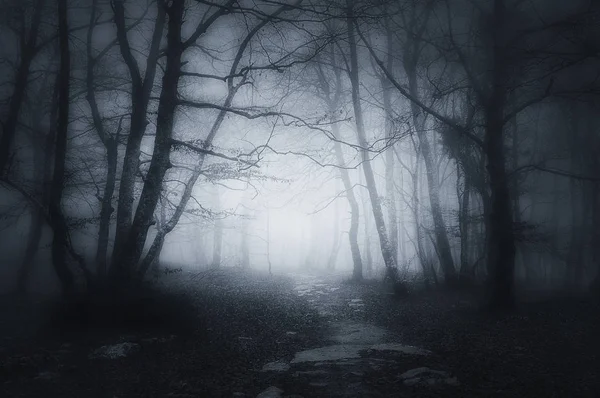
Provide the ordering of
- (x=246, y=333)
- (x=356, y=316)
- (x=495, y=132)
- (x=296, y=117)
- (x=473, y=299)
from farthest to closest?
(x=473, y=299), (x=356, y=316), (x=495, y=132), (x=296, y=117), (x=246, y=333)

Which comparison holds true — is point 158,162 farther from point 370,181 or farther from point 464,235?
point 464,235

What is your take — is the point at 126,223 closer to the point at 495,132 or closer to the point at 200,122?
the point at 200,122

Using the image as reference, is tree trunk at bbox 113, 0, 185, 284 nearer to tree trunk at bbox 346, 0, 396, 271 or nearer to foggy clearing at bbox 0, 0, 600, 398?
foggy clearing at bbox 0, 0, 600, 398

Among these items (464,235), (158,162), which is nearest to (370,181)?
(464,235)

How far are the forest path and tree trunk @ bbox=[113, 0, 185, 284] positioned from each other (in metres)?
5.02

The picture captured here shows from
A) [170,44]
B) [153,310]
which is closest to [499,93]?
[170,44]

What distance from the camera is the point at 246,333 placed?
9000mm

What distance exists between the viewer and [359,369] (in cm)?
661

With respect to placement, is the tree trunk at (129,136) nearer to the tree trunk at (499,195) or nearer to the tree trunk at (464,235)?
the tree trunk at (499,195)

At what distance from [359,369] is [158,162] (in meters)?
7.18

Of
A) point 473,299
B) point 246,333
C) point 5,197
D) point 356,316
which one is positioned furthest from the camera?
point 5,197

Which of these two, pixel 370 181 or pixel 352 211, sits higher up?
pixel 370 181

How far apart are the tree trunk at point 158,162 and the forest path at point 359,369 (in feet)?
16.5

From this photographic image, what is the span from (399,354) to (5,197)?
4111cm
